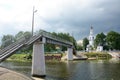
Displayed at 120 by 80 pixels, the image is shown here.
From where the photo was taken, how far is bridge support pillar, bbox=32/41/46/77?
188ft

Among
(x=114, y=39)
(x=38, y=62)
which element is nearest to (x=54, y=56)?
(x=114, y=39)

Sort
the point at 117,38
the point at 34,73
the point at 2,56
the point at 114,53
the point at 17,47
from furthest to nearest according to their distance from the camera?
the point at 117,38 < the point at 114,53 < the point at 34,73 < the point at 17,47 < the point at 2,56

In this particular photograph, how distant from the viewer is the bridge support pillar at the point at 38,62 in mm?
57250

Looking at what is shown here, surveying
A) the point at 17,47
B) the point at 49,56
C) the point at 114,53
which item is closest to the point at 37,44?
the point at 17,47

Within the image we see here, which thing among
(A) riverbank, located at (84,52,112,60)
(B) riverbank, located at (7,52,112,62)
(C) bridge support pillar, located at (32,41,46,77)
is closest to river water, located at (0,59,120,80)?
(C) bridge support pillar, located at (32,41,46,77)

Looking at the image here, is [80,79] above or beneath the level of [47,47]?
beneath

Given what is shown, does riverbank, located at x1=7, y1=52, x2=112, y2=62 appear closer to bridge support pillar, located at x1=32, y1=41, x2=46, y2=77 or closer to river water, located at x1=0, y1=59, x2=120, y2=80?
river water, located at x1=0, y1=59, x2=120, y2=80

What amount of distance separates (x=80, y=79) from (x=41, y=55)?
12.5 m

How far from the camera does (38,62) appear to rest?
58125mm

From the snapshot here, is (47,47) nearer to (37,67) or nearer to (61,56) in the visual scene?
(61,56)

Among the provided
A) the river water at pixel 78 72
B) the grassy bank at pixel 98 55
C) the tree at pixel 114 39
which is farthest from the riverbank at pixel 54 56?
the river water at pixel 78 72

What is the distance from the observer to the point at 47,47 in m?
181

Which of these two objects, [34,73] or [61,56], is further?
[61,56]

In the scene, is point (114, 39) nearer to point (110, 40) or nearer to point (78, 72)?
point (110, 40)
